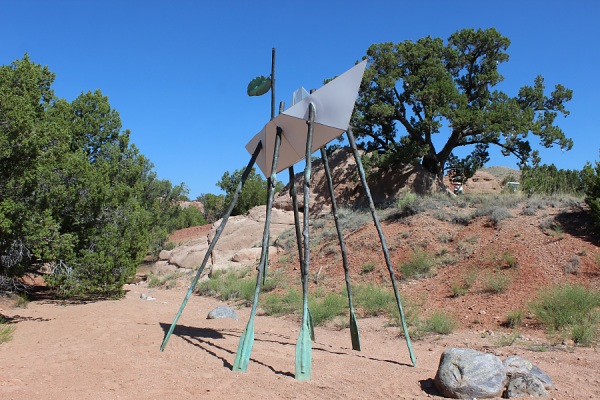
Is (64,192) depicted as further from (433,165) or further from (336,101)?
(433,165)

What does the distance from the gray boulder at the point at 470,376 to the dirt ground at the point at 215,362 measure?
27cm

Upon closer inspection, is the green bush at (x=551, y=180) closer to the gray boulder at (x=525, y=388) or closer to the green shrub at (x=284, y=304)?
the green shrub at (x=284, y=304)

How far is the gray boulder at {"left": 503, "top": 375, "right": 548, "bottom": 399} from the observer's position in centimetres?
451

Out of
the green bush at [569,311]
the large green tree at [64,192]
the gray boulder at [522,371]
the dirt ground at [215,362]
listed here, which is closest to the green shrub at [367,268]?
the dirt ground at [215,362]

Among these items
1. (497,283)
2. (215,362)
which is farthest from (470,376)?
(497,283)

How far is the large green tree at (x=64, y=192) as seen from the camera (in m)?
8.59

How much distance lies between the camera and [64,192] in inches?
408

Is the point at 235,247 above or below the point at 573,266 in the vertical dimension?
above

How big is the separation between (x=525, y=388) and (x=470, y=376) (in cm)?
52

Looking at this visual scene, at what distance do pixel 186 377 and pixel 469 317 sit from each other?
630 centimetres

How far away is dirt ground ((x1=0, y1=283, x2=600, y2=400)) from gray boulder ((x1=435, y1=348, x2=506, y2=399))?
0.27m

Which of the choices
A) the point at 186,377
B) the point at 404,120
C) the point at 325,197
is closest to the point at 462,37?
the point at 404,120

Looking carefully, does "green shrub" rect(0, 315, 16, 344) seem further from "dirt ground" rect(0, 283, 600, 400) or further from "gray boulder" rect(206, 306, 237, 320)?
"gray boulder" rect(206, 306, 237, 320)

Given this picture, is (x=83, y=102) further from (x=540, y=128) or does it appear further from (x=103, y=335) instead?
(x=540, y=128)
